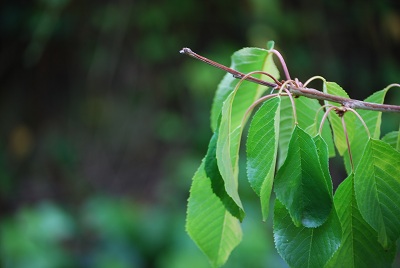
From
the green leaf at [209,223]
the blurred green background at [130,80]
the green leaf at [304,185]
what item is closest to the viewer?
the green leaf at [304,185]

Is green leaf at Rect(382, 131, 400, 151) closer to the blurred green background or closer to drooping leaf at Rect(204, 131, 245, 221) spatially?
drooping leaf at Rect(204, 131, 245, 221)

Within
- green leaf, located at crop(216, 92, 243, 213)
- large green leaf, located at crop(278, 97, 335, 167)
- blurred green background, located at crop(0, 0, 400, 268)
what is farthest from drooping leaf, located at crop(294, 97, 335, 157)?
blurred green background, located at crop(0, 0, 400, 268)

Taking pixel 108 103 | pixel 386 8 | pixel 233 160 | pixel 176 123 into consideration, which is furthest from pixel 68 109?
pixel 233 160

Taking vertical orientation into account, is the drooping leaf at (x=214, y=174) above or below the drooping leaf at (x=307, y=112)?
below

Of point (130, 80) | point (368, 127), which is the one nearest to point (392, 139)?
point (368, 127)

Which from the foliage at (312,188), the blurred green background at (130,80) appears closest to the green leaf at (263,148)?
the foliage at (312,188)

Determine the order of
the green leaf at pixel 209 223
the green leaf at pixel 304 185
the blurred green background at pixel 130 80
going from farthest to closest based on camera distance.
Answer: the blurred green background at pixel 130 80
the green leaf at pixel 209 223
the green leaf at pixel 304 185

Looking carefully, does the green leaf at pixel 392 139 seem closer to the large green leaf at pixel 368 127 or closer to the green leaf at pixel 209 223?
the large green leaf at pixel 368 127
